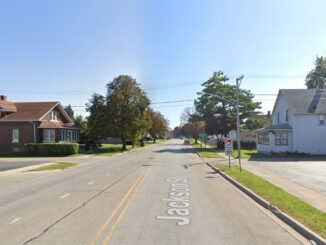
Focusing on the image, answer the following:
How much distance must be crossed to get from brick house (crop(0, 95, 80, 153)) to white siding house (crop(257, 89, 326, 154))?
28.3 metres

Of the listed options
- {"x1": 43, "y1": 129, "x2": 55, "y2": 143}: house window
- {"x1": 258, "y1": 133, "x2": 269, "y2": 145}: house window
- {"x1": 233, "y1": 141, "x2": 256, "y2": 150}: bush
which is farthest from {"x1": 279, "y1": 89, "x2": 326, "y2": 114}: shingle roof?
{"x1": 43, "y1": 129, "x2": 55, "y2": 143}: house window

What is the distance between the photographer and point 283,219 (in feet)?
22.0

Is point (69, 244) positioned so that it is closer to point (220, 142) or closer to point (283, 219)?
point (283, 219)

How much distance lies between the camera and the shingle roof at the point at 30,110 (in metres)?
32.4

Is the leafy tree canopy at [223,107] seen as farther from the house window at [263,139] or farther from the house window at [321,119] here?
the house window at [321,119]

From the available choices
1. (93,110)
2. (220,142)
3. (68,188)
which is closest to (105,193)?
(68,188)

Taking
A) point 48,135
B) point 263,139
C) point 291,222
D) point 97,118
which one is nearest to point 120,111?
point 97,118

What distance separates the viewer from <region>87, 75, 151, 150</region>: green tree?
37719 mm

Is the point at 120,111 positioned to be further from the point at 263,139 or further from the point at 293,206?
the point at 293,206

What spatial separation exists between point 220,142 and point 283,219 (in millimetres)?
37283

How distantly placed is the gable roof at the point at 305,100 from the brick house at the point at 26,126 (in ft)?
99.2

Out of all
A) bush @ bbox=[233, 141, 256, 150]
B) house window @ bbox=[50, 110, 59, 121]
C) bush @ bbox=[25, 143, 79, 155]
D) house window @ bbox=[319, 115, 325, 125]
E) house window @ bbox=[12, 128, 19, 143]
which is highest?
house window @ bbox=[50, 110, 59, 121]

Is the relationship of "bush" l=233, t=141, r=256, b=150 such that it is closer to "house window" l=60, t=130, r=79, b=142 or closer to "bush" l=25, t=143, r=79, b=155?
"house window" l=60, t=130, r=79, b=142

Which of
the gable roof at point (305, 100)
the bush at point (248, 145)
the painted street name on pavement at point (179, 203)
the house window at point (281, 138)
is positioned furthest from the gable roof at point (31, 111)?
the gable roof at point (305, 100)
